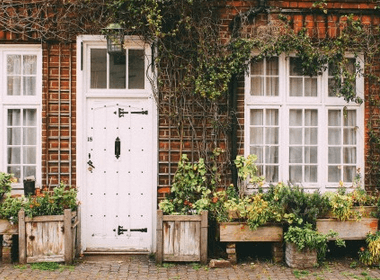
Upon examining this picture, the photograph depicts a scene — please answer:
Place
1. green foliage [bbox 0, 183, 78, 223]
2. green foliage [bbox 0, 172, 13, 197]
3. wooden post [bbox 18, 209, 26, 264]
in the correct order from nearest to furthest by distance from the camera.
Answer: wooden post [bbox 18, 209, 26, 264] < green foliage [bbox 0, 183, 78, 223] < green foliage [bbox 0, 172, 13, 197]

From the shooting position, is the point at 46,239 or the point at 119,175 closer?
the point at 46,239

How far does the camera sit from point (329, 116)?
8727mm

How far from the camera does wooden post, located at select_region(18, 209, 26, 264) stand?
754cm

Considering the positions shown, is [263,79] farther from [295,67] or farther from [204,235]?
[204,235]

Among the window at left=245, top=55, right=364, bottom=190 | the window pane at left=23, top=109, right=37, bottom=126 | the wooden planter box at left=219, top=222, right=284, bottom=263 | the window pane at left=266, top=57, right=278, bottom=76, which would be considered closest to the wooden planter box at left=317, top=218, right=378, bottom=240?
the wooden planter box at left=219, top=222, right=284, bottom=263

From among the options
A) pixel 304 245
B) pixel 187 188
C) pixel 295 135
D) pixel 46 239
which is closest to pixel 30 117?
pixel 46 239

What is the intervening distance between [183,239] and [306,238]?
175 cm

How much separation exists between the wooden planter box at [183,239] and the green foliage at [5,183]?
2.39 m

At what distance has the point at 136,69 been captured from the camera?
8516mm

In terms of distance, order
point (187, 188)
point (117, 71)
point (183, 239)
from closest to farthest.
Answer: point (183, 239) → point (187, 188) → point (117, 71)

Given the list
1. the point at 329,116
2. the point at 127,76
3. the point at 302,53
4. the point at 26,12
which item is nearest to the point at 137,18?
the point at 127,76

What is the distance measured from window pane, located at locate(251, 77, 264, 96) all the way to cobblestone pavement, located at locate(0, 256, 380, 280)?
269 cm

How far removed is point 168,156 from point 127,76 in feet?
4.71

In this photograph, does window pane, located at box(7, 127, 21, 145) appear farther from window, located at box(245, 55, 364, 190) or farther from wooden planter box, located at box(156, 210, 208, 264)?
window, located at box(245, 55, 364, 190)
